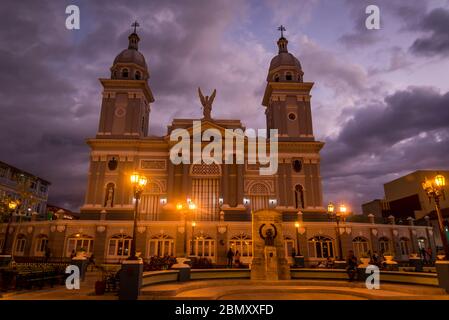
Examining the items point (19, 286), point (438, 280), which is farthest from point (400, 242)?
point (19, 286)

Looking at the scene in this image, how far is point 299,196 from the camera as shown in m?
37.3

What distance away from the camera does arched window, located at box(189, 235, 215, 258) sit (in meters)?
30.5

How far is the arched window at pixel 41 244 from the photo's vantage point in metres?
31.6

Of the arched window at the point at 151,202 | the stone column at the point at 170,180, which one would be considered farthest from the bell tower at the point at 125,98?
the arched window at the point at 151,202

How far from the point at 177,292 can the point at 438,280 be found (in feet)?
39.4

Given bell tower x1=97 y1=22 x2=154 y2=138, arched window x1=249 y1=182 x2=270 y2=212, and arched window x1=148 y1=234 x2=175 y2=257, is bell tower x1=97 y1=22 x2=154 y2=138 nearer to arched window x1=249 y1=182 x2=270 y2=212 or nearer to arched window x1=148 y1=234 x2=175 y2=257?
arched window x1=148 y1=234 x2=175 y2=257

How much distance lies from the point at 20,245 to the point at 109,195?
35.8 ft

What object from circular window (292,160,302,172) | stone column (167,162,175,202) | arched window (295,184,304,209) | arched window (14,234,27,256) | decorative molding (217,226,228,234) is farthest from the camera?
circular window (292,160,302,172)

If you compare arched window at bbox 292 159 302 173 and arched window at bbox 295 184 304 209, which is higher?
arched window at bbox 292 159 302 173

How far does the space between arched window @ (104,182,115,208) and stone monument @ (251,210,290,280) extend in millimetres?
22549

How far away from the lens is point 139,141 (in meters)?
37.4

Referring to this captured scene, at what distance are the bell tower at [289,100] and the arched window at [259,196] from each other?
776cm

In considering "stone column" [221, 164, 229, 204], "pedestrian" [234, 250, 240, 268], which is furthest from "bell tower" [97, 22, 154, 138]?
"pedestrian" [234, 250, 240, 268]

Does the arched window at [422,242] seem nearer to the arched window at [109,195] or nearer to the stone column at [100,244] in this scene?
the stone column at [100,244]
